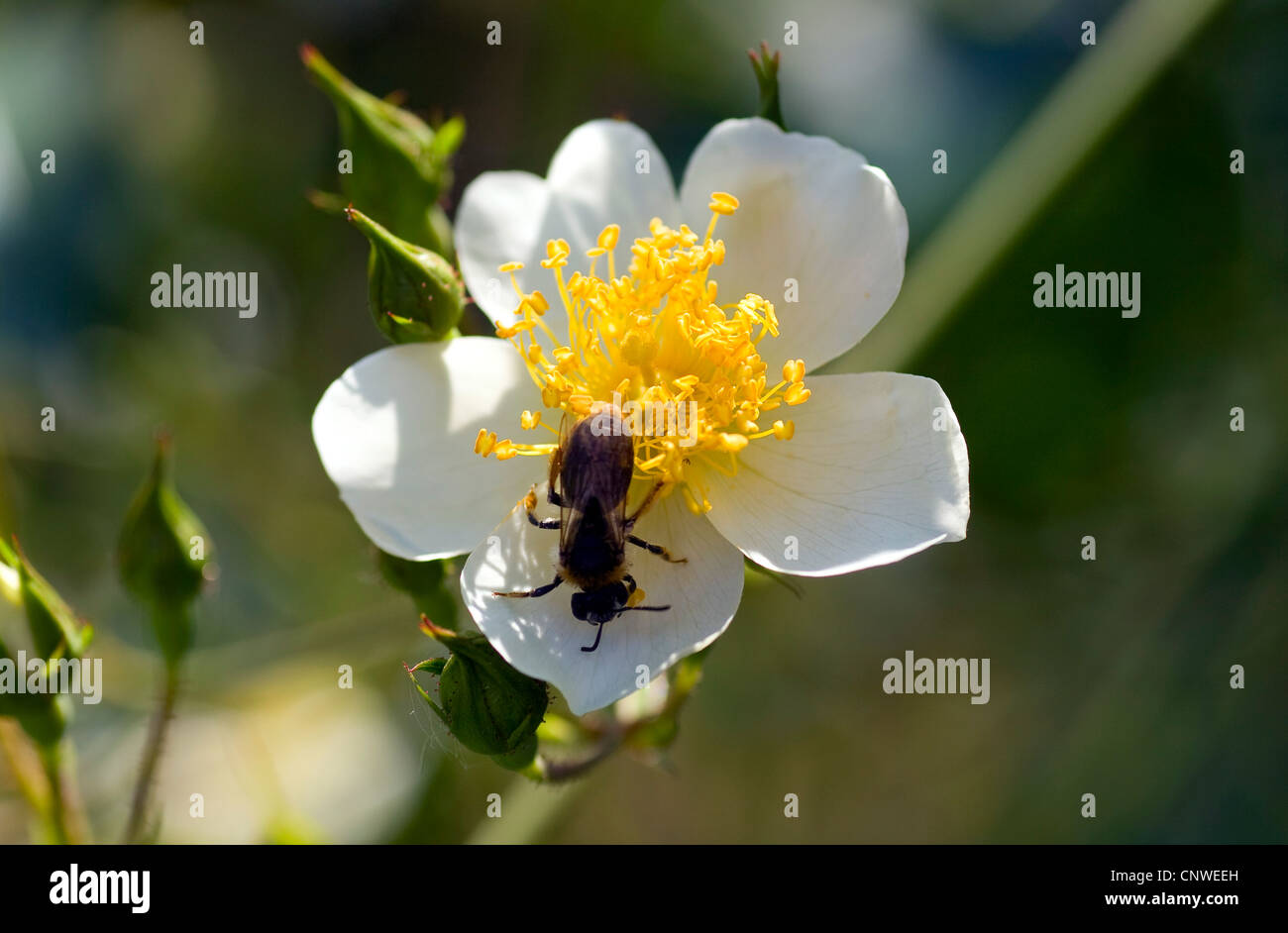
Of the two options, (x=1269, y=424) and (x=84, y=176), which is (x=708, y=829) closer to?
(x=1269, y=424)

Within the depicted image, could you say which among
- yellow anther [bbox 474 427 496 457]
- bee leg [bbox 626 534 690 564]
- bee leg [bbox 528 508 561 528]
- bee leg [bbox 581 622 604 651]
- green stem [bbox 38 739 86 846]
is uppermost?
yellow anther [bbox 474 427 496 457]

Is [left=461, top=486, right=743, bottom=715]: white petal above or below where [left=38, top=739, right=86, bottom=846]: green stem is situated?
above

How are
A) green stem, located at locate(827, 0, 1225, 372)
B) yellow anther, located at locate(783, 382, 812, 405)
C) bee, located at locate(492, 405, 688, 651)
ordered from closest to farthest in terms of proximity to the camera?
bee, located at locate(492, 405, 688, 651), yellow anther, located at locate(783, 382, 812, 405), green stem, located at locate(827, 0, 1225, 372)

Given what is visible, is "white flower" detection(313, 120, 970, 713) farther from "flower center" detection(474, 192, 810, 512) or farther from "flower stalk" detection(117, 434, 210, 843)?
"flower stalk" detection(117, 434, 210, 843)

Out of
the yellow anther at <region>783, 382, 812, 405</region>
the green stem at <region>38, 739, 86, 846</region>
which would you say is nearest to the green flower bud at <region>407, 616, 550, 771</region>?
the yellow anther at <region>783, 382, 812, 405</region>

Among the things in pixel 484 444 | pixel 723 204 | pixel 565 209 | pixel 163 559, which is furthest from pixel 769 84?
pixel 163 559

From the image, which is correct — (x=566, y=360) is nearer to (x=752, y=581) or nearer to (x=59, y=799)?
(x=752, y=581)

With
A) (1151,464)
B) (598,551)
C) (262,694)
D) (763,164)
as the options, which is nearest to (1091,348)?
(1151,464)

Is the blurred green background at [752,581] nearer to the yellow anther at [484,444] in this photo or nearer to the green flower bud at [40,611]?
the green flower bud at [40,611]
